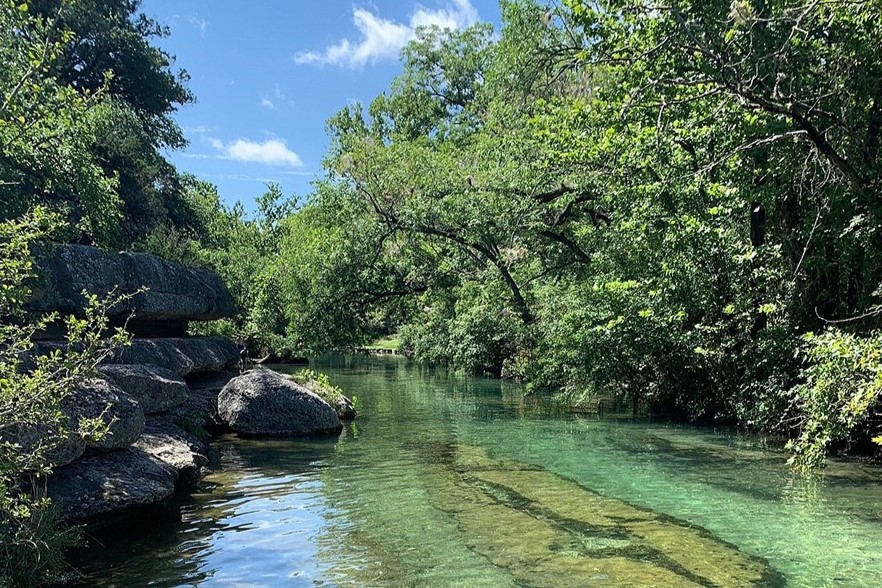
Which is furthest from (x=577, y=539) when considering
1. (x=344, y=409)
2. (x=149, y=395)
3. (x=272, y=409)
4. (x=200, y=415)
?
(x=344, y=409)

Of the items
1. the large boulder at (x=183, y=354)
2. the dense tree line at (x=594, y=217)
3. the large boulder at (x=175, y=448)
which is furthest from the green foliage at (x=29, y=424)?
the large boulder at (x=183, y=354)

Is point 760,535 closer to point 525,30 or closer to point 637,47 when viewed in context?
point 637,47

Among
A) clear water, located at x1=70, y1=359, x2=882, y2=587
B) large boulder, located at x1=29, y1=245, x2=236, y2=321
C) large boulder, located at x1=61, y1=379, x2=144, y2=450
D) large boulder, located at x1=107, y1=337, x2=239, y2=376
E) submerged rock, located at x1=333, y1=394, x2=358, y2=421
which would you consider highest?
large boulder, located at x1=29, y1=245, x2=236, y2=321

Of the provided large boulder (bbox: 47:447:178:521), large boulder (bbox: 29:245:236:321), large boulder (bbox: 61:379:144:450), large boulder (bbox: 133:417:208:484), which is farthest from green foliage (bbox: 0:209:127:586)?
large boulder (bbox: 29:245:236:321)

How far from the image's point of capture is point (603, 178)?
1544 cm

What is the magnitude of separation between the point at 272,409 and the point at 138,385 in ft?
10.7

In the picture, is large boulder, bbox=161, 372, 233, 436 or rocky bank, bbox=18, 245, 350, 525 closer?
rocky bank, bbox=18, 245, 350, 525

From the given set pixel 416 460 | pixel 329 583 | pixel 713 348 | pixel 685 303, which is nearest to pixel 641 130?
pixel 685 303

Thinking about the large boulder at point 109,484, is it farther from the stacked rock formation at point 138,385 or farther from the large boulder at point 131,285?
the large boulder at point 131,285

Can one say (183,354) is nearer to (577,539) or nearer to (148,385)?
(148,385)

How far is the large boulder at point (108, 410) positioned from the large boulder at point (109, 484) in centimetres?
24

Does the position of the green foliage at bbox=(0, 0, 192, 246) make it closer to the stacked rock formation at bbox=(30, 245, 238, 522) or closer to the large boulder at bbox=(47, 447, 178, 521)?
the stacked rock formation at bbox=(30, 245, 238, 522)

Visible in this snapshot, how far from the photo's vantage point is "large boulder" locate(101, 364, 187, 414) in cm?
1101

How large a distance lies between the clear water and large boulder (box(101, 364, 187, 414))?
1.40 m
